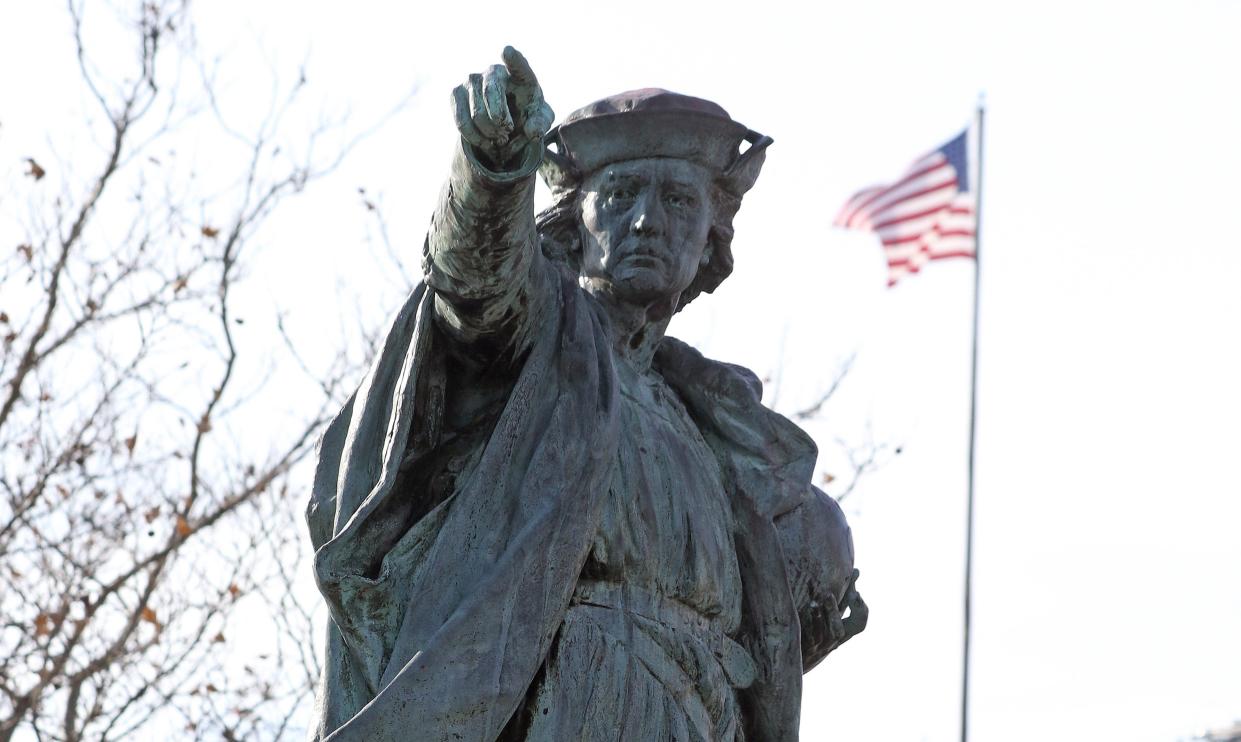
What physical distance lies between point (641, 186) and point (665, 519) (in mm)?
858

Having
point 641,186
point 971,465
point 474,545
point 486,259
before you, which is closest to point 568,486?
point 474,545

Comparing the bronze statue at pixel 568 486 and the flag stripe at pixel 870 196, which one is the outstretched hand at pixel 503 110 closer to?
the bronze statue at pixel 568 486

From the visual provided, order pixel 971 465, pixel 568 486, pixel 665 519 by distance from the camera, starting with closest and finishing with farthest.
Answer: pixel 568 486
pixel 665 519
pixel 971 465

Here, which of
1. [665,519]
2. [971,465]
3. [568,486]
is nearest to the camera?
[568,486]

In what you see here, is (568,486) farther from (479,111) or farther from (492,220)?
(479,111)

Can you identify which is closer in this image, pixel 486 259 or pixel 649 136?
pixel 486 259

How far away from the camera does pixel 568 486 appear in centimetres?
487

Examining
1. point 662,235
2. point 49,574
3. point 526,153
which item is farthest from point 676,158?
point 49,574

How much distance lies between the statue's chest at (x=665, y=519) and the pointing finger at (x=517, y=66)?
0.87 metres

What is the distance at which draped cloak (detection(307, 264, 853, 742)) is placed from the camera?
4.63 meters

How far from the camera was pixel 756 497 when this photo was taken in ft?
18.0

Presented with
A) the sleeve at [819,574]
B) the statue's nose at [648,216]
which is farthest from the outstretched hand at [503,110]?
the sleeve at [819,574]

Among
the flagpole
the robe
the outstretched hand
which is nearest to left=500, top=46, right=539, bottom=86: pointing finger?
the outstretched hand

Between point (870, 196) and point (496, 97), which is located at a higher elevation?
point (870, 196)
